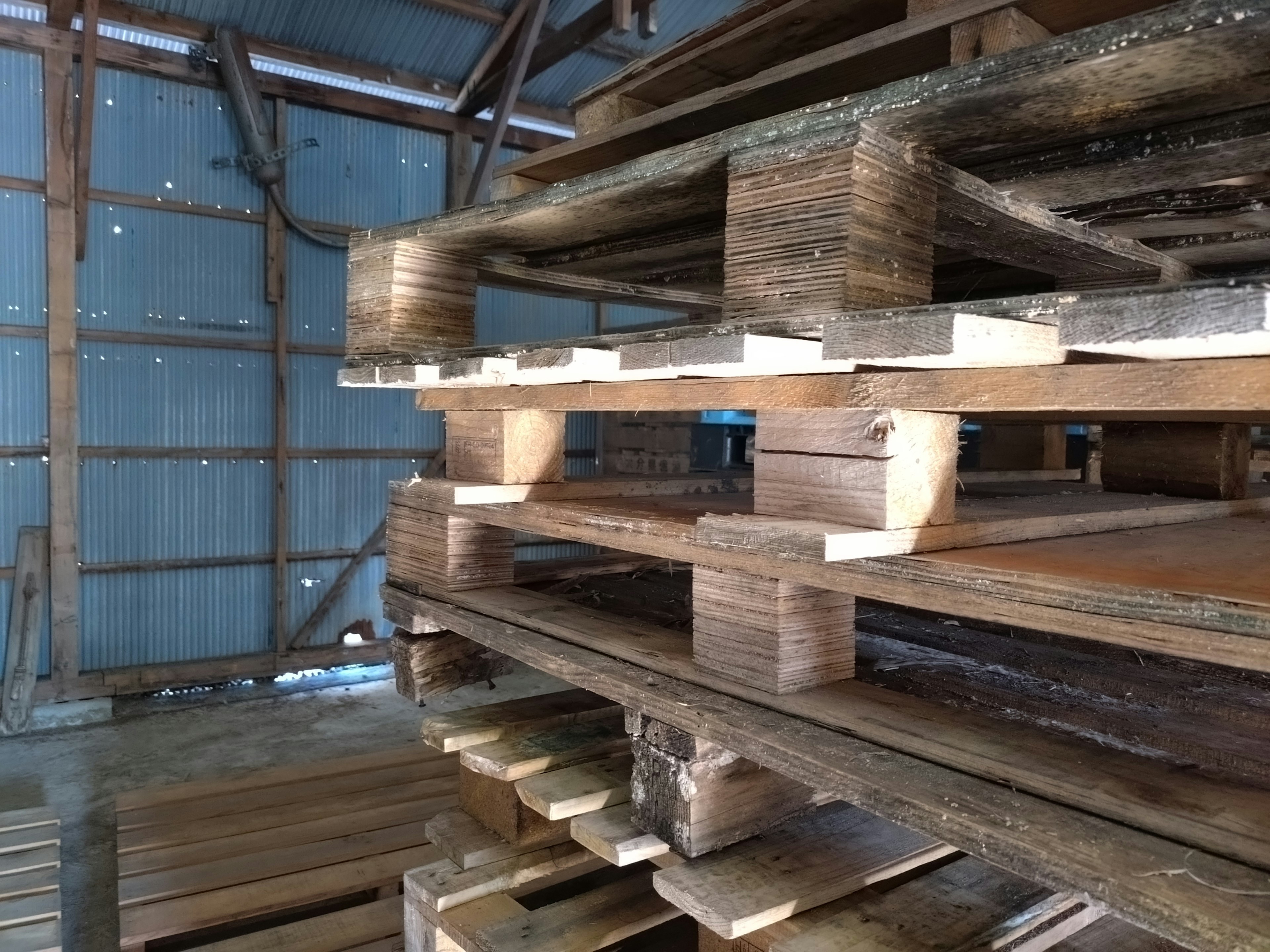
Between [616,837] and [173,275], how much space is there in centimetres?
855

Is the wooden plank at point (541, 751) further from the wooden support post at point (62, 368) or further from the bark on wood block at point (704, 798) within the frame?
the wooden support post at point (62, 368)

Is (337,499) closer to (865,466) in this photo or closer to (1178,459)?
(1178,459)

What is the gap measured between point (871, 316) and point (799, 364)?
0.65ft

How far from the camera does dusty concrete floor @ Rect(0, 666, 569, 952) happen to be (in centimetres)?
603

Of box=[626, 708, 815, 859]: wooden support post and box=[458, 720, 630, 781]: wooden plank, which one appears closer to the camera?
box=[626, 708, 815, 859]: wooden support post

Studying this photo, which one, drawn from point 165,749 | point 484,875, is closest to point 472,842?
point 484,875

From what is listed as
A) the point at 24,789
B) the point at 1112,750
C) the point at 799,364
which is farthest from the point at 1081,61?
the point at 24,789

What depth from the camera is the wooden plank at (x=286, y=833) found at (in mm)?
4832

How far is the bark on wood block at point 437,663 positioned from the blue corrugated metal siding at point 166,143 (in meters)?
7.40

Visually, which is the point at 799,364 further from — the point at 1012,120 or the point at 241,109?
the point at 241,109

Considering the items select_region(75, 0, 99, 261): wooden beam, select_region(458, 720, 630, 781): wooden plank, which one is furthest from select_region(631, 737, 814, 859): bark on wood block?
select_region(75, 0, 99, 261): wooden beam

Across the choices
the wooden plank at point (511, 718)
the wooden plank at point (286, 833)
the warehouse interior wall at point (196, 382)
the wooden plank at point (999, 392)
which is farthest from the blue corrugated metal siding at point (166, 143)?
the wooden plank at point (999, 392)

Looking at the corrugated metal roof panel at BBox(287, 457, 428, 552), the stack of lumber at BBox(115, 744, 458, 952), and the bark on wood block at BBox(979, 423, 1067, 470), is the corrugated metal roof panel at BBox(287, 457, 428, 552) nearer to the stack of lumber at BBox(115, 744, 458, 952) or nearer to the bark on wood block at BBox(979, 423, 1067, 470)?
the stack of lumber at BBox(115, 744, 458, 952)

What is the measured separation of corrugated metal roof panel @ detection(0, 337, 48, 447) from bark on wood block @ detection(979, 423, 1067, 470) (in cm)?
822
